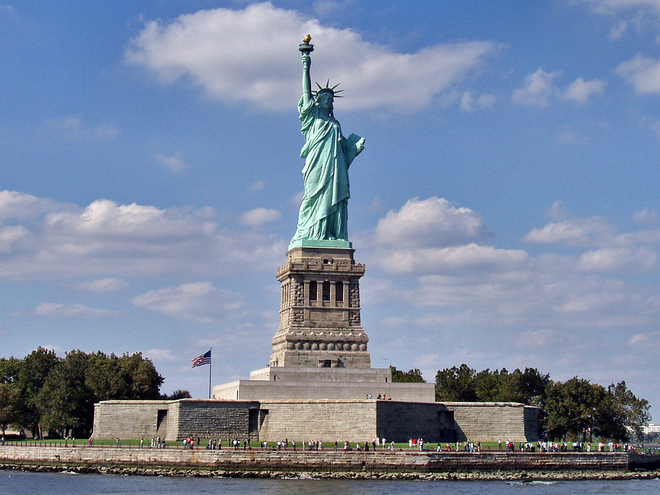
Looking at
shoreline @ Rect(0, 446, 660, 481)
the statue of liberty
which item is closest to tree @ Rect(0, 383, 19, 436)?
shoreline @ Rect(0, 446, 660, 481)

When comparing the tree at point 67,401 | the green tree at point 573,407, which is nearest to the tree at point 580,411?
the green tree at point 573,407

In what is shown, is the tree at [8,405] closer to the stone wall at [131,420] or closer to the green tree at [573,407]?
the stone wall at [131,420]

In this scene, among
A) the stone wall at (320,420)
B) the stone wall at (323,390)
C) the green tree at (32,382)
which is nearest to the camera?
the stone wall at (320,420)

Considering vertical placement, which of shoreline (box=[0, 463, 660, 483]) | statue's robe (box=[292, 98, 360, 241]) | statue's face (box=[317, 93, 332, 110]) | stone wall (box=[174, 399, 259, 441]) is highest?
statue's face (box=[317, 93, 332, 110])

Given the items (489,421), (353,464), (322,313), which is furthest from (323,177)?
(353,464)

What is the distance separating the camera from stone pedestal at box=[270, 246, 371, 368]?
5675 centimetres

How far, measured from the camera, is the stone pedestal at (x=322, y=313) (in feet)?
186

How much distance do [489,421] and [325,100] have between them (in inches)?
924

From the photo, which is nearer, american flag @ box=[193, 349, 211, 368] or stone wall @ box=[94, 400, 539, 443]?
stone wall @ box=[94, 400, 539, 443]

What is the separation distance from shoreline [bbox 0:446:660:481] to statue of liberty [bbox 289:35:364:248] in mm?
16888

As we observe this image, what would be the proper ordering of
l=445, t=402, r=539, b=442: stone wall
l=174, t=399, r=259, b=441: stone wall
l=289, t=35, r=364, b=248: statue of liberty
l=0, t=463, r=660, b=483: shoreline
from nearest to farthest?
l=0, t=463, r=660, b=483: shoreline
l=174, t=399, r=259, b=441: stone wall
l=445, t=402, r=539, b=442: stone wall
l=289, t=35, r=364, b=248: statue of liberty

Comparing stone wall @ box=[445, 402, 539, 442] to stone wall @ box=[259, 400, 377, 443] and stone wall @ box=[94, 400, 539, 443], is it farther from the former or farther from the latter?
stone wall @ box=[259, 400, 377, 443]

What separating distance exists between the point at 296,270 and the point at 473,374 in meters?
27.5

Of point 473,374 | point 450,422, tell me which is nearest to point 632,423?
point 473,374
